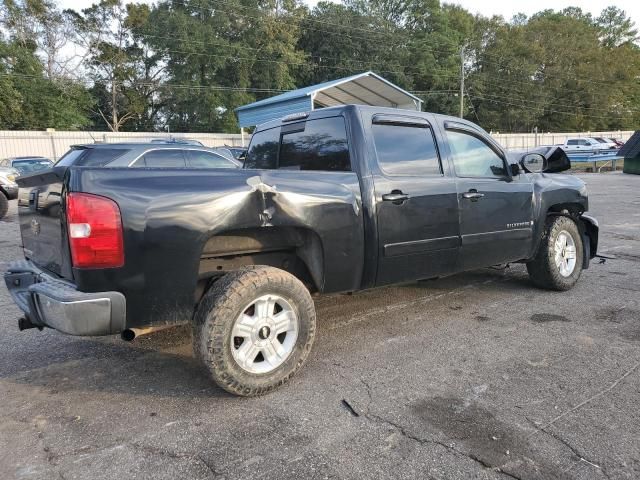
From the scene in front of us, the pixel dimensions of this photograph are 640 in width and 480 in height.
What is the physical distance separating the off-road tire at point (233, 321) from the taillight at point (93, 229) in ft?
2.13

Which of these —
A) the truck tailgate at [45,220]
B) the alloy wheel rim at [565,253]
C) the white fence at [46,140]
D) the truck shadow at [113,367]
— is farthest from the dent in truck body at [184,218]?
the white fence at [46,140]

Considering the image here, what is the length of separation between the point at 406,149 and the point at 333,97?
19912 millimetres

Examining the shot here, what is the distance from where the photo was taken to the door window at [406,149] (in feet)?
12.8

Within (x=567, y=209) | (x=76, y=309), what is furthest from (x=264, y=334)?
(x=567, y=209)

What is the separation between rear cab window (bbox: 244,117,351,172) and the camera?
12.7 ft

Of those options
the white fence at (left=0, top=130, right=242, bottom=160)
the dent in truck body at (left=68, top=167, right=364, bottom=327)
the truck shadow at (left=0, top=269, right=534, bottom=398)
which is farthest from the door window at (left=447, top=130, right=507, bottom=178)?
the white fence at (left=0, top=130, right=242, bottom=160)

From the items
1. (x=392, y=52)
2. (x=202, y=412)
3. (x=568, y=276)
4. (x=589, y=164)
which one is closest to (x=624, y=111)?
(x=392, y=52)

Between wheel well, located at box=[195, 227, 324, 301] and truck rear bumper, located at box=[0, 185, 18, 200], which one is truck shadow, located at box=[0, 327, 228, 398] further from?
truck rear bumper, located at box=[0, 185, 18, 200]

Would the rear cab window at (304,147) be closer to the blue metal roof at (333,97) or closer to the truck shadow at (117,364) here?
the truck shadow at (117,364)

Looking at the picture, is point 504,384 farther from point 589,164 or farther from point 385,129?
point 589,164

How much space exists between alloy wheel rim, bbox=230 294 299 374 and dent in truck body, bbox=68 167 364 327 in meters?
0.36

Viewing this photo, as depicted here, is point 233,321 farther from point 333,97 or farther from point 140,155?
point 333,97

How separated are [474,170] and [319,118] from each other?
1.58 meters

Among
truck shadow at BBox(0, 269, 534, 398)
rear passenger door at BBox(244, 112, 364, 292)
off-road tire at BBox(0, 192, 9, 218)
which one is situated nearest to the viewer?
rear passenger door at BBox(244, 112, 364, 292)
